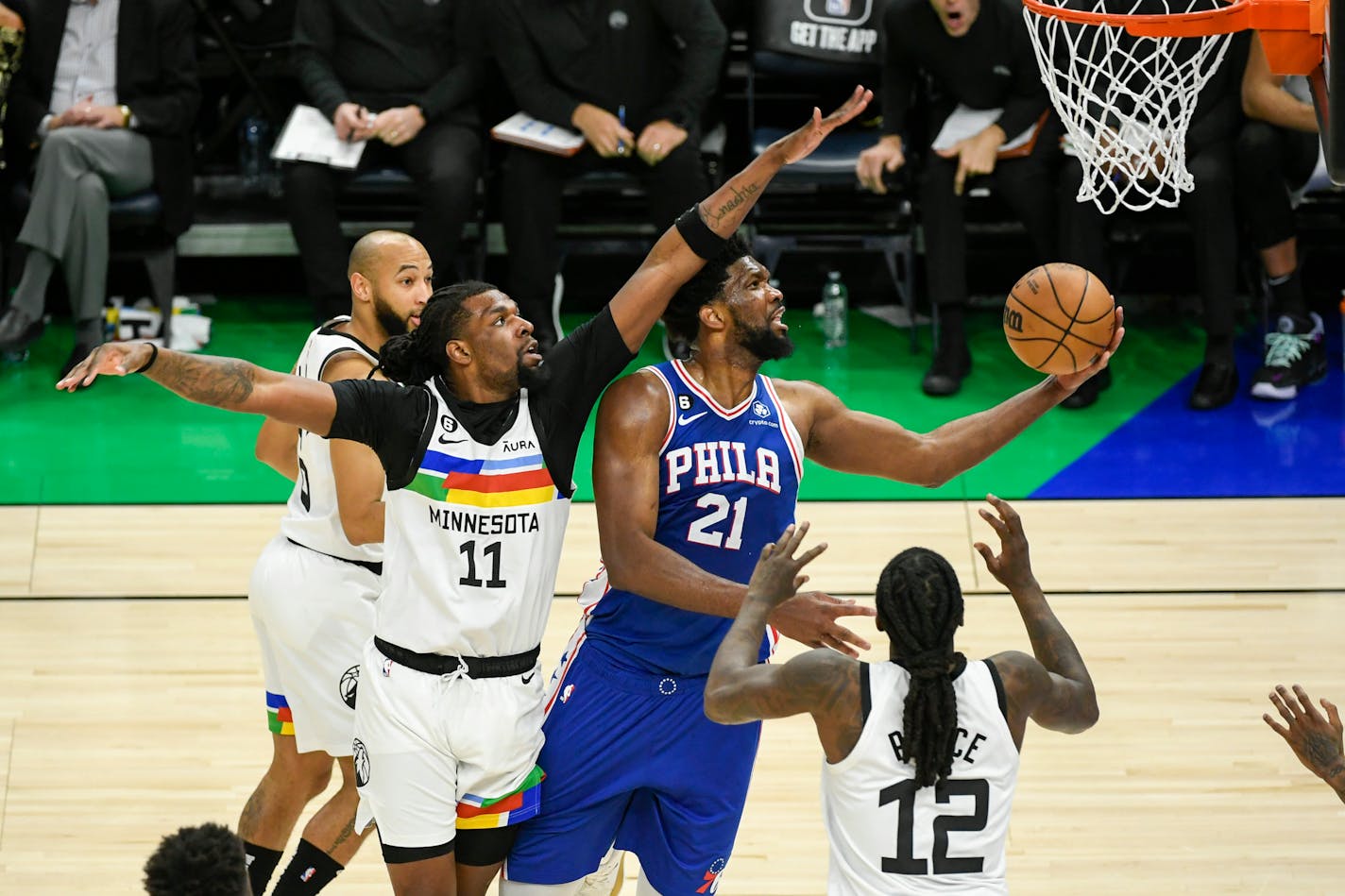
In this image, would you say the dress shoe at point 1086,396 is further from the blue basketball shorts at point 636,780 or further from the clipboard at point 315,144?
the blue basketball shorts at point 636,780

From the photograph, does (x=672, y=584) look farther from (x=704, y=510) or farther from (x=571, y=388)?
(x=571, y=388)

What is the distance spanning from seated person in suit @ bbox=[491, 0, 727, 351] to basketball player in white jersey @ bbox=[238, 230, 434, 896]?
154 inches

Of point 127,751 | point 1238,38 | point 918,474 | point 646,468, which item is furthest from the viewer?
point 1238,38

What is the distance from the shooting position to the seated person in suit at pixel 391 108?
8.61 m

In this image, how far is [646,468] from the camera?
13.6 feet

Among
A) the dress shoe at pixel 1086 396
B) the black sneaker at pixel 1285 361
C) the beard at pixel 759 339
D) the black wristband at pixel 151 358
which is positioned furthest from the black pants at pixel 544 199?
the black wristband at pixel 151 358

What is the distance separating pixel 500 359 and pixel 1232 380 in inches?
222

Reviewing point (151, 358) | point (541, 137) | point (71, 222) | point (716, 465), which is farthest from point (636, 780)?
point (71, 222)

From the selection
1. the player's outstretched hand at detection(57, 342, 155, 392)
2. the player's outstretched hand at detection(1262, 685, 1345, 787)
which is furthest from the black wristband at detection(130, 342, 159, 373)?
the player's outstretched hand at detection(1262, 685, 1345, 787)

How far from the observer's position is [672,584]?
3.98 meters

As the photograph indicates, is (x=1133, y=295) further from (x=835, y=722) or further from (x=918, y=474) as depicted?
(x=835, y=722)

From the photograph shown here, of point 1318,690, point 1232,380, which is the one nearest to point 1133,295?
point 1232,380

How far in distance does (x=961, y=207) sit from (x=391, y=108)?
2962 millimetres

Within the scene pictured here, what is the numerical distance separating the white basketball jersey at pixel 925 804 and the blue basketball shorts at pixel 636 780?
88 centimetres
